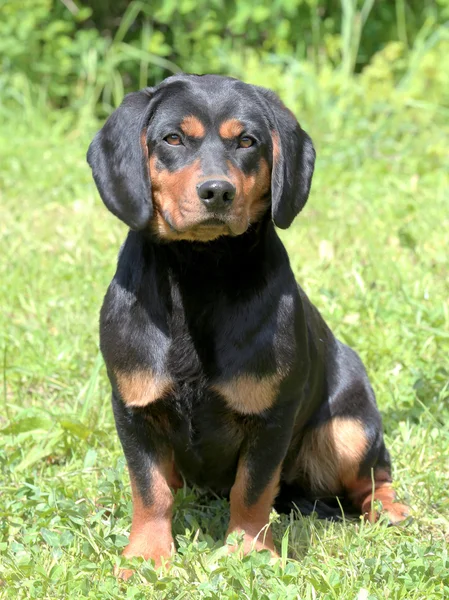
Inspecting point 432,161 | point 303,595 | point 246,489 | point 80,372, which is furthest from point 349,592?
point 432,161

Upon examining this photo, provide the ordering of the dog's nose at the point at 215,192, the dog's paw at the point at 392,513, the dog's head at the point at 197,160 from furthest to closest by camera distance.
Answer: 1. the dog's paw at the point at 392,513
2. the dog's head at the point at 197,160
3. the dog's nose at the point at 215,192

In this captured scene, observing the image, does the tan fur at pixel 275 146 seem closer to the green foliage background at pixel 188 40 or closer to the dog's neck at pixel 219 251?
the dog's neck at pixel 219 251

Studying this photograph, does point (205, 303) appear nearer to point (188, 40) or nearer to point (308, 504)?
point (308, 504)

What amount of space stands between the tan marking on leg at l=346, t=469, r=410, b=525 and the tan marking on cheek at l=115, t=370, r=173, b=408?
3.01 feet

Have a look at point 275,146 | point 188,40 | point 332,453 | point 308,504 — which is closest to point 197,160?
point 275,146

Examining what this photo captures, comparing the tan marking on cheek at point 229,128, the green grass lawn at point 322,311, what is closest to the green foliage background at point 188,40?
the green grass lawn at point 322,311

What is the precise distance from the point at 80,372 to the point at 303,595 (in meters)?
1.89

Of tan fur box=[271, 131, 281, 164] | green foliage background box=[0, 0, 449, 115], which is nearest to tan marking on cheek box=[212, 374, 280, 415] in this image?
tan fur box=[271, 131, 281, 164]

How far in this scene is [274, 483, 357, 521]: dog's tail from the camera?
3.69 m

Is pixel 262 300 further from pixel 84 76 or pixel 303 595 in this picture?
pixel 84 76

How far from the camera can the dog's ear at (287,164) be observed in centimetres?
311

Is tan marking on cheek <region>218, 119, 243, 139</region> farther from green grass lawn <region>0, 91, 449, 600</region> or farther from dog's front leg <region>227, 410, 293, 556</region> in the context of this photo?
green grass lawn <region>0, 91, 449, 600</region>

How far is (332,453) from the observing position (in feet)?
12.2

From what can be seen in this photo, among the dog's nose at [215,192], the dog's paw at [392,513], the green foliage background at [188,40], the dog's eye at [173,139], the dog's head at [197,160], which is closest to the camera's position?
the dog's nose at [215,192]
